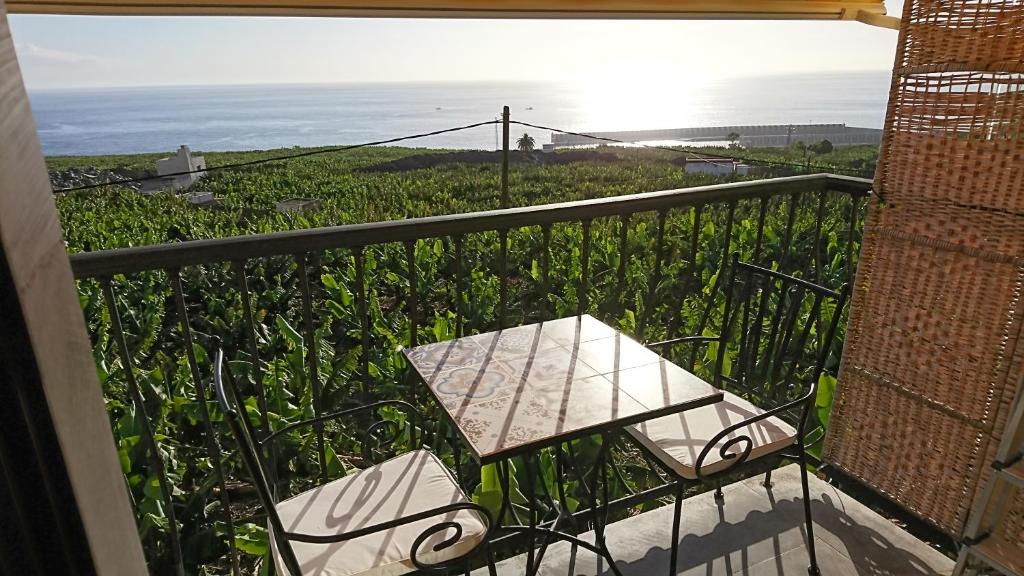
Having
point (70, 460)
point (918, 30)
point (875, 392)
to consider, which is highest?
point (918, 30)

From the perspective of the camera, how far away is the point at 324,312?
16.0 feet

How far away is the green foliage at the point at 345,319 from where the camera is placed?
2.39 m

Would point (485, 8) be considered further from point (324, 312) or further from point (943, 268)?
point (324, 312)

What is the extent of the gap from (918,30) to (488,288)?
138 inches

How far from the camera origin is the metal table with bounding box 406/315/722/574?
4.58ft

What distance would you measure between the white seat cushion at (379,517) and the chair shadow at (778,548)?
751mm

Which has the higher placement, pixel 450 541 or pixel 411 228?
pixel 411 228

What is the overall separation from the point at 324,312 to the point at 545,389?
3.67m

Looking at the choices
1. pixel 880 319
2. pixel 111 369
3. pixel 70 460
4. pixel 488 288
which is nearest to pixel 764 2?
pixel 880 319

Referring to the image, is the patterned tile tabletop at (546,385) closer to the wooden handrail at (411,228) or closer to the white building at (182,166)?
the wooden handrail at (411,228)

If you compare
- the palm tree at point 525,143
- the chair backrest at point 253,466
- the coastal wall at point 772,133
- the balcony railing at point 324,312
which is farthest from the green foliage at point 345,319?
the palm tree at point 525,143

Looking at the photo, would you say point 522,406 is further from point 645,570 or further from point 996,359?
point 996,359

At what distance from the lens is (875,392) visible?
2240 mm

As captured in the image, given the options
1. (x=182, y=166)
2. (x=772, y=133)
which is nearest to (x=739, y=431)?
(x=182, y=166)
